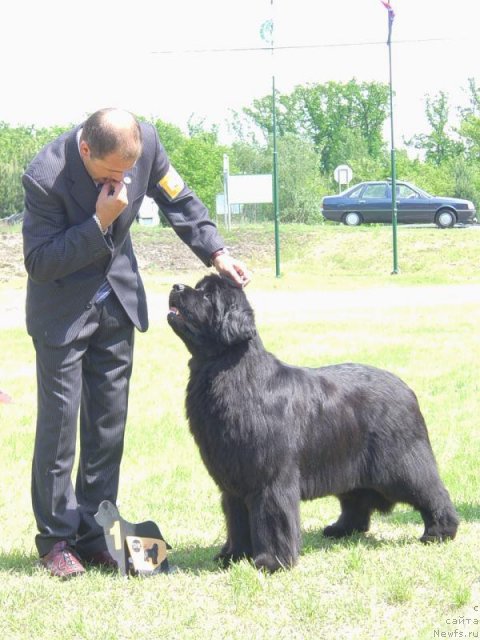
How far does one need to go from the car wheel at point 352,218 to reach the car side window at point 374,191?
71cm

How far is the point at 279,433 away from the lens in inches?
185

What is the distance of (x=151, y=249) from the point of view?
2808cm

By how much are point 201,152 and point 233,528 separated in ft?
193

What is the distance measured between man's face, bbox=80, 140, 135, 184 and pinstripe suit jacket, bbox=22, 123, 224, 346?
6 centimetres

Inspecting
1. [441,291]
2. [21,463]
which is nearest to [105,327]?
[21,463]

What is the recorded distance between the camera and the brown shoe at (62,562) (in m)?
4.59

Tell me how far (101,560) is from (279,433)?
1.14 m

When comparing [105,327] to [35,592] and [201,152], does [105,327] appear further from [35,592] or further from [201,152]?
[201,152]

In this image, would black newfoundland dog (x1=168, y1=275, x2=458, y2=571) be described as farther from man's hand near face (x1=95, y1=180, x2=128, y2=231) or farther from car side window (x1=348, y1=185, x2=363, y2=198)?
car side window (x1=348, y1=185, x2=363, y2=198)

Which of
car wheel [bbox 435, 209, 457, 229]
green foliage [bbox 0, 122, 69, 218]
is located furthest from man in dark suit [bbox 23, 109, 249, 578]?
car wheel [bbox 435, 209, 457, 229]

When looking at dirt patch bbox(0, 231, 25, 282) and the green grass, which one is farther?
dirt patch bbox(0, 231, 25, 282)

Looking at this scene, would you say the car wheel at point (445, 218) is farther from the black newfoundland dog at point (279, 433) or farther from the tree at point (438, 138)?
the tree at point (438, 138)

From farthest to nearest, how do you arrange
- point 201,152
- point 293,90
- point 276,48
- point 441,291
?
point 293,90, point 201,152, point 276,48, point 441,291

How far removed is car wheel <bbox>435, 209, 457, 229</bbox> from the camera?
3183 cm
